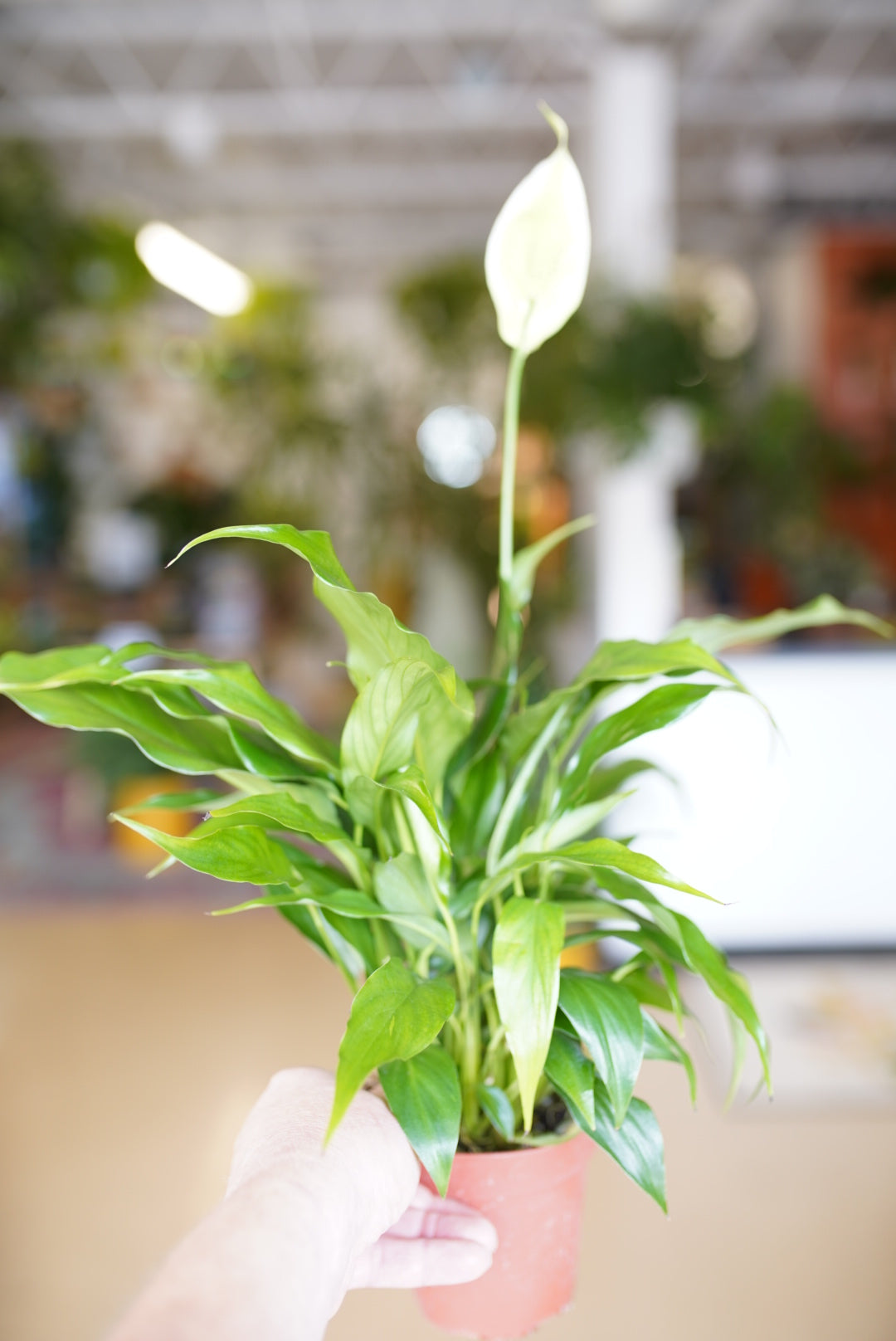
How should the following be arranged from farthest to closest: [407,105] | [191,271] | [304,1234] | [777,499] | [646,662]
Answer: [407,105] < [777,499] < [191,271] < [646,662] < [304,1234]

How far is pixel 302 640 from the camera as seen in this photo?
8000 millimetres

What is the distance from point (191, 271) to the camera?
255 inches

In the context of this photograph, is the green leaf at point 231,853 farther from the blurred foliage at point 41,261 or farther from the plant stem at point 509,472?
the blurred foliage at point 41,261

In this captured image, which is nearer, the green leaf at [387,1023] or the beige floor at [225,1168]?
the green leaf at [387,1023]

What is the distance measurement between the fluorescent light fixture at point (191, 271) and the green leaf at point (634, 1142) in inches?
232

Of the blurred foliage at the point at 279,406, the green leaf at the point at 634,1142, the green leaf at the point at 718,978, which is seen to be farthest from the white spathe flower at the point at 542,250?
the blurred foliage at the point at 279,406

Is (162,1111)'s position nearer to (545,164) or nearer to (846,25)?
(545,164)

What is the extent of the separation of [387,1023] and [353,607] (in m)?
0.30

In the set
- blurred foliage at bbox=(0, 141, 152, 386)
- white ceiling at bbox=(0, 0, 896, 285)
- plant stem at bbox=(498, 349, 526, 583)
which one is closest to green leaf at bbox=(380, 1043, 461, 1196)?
plant stem at bbox=(498, 349, 526, 583)

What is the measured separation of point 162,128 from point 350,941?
761 centimetres

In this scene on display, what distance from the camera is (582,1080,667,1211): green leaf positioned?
885 millimetres

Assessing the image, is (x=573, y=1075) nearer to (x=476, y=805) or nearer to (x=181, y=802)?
(x=476, y=805)

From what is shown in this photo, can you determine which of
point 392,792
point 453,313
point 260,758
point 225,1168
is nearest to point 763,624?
point 392,792

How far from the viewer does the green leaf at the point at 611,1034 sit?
2.81 ft
